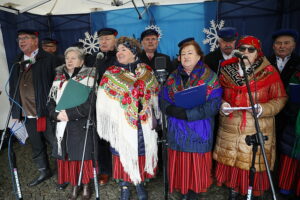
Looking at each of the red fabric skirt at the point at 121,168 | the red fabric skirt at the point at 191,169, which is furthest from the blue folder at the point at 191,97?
the red fabric skirt at the point at 121,168

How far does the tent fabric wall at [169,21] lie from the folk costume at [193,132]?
3.80 meters

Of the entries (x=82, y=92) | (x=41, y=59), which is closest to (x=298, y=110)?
(x=82, y=92)

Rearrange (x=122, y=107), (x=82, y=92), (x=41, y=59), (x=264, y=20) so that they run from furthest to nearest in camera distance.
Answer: (x=264, y=20) < (x=41, y=59) < (x=82, y=92) < (x=122, y=107)

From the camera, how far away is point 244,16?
5.12m

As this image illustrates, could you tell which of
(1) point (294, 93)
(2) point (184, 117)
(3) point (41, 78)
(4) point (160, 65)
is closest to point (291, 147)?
(1) point (294, 93)

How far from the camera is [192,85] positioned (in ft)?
6.19

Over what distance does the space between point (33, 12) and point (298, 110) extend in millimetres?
6154

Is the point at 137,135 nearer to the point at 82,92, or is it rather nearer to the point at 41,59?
the point at 82,92

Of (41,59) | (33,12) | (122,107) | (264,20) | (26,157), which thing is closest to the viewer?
(122,107)

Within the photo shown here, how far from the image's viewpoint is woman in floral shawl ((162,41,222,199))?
6.15 feet

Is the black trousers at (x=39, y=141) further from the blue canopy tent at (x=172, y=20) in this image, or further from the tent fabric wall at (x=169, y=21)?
the tent fabric wall at (x=169, y=21)

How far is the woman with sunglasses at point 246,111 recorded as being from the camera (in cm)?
184

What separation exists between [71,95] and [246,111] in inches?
67.4

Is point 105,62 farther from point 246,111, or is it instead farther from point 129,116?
point 246,111
